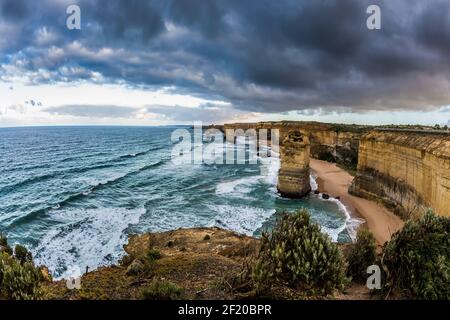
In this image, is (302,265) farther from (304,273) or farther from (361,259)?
(361,259)

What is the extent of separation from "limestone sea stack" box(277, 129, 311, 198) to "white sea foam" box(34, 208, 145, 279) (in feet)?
A: 51.5

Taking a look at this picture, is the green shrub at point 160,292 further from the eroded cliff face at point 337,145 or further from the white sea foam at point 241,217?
the eroded cliff face at point 337,145

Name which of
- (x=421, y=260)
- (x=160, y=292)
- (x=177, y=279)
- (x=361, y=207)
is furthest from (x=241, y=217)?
(x=421, y=260)

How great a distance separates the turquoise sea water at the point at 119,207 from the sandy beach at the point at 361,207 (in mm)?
1668

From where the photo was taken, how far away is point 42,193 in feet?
126

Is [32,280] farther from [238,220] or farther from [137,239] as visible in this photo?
[238,220]

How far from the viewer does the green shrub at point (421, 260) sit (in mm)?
8406

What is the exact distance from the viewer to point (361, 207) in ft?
104

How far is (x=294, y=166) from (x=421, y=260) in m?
26.3

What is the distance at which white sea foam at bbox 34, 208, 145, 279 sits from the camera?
20.4m

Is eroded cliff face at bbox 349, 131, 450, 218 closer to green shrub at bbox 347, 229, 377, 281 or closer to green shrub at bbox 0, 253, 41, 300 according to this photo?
green shrub at bbox 347, 229, 377, 281

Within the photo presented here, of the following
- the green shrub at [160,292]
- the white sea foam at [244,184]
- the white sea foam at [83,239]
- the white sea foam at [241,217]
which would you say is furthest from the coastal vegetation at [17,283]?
the white sea foam at [244,184]
